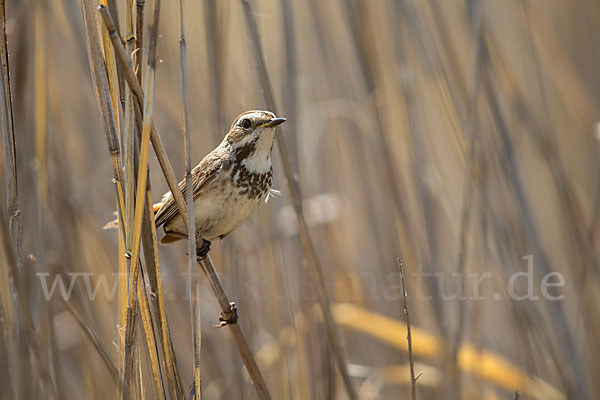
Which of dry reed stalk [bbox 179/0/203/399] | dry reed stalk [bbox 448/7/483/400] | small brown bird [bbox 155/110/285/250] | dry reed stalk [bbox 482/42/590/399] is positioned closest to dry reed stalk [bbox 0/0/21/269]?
dry reed stalk [bbox 179/0/203/399]

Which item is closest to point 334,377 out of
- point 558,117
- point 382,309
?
point 382,309

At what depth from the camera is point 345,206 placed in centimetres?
345

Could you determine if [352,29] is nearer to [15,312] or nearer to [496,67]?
[496,67]

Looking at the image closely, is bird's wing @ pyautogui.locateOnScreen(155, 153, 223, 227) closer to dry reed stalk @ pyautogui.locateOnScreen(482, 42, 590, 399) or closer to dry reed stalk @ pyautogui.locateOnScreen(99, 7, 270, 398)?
dry reed stalk @ pyautogui.locateOnScreen(99, 7, 270, 398)

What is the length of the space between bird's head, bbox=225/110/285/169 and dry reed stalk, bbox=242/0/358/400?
8 cm

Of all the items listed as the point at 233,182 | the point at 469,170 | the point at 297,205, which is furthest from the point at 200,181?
the point at 469,170

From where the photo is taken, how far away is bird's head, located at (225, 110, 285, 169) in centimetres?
219

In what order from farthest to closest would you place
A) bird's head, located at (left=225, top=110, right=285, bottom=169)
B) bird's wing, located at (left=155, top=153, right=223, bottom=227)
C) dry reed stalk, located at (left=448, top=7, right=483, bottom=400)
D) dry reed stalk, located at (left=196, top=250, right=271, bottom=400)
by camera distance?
dry reed stalk, located at (left=448, top=7, right=483, bottom=400) < bird's wing, located at (left=155, top=153, right=223, bottom=227) < bird's head, located at (left=225, top=110, right=285, bottom=169) < dry reed stalk, located at (left=196, top=250, right=271, bottom=400)

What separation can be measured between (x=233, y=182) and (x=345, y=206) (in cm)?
130

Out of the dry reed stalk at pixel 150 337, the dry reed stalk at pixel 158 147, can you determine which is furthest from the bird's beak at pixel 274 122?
the dry reed stalk at pixel 150 337

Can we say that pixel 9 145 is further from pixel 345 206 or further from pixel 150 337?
pixel 345 206

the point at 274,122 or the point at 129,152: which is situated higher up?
the point at 274,122

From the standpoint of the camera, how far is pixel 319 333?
8.59ft

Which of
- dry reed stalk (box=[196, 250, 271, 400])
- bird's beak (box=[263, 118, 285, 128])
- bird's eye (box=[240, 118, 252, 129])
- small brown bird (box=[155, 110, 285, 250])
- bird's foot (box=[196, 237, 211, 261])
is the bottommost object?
dry reed stalk (box=[196, 250, 271, 400])
